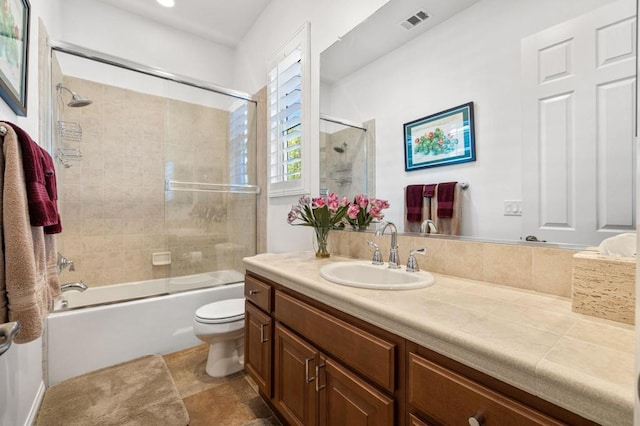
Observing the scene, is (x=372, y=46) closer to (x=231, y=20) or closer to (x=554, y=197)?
(x=554, y=197)

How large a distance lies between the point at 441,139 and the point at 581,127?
1.55 feet

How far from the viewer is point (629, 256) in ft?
2.44

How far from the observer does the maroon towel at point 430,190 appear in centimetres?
130

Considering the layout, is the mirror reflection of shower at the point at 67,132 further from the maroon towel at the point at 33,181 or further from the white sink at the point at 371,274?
the white sink at the point at 371,274

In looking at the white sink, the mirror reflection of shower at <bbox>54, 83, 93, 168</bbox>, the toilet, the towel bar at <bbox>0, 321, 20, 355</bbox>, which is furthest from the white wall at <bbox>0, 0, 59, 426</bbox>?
the white sink

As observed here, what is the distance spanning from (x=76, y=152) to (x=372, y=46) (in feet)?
8.30

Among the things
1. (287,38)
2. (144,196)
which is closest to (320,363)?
(287,38)

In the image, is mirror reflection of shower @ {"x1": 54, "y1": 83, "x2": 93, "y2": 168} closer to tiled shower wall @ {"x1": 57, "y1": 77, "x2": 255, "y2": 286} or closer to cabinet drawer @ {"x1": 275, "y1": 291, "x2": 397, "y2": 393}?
tiled shower wall @ {"x1": 57, "y1": 77, "x2": 255, "y2": 286}

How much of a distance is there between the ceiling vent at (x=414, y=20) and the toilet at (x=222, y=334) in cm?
191

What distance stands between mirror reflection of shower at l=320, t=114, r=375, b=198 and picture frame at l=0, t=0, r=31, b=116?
1471 millimetres

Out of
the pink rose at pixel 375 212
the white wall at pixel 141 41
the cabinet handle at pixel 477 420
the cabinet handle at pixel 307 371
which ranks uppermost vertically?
the white wall at pixel 141 41

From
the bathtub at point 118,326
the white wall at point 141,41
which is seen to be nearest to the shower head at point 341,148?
the bathtub at point 118,326

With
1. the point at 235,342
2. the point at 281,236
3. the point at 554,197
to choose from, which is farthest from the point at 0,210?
the point at 554,197

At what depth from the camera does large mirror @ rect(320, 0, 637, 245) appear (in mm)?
844
